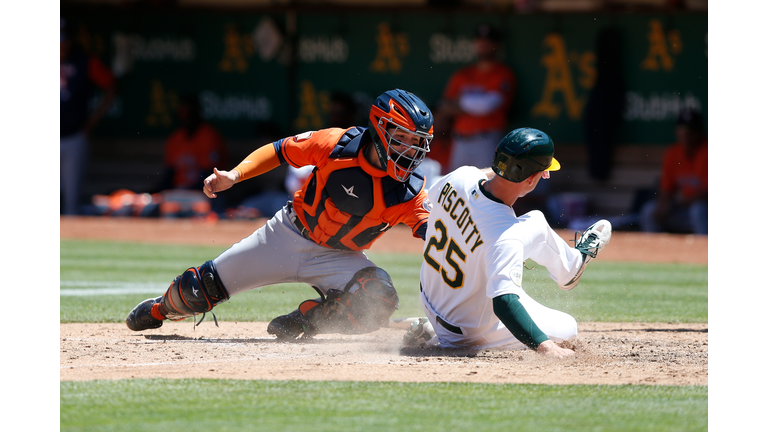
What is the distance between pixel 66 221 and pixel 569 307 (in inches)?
339

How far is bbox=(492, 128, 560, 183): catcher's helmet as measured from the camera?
406cm

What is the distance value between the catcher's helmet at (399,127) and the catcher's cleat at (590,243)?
0.90m

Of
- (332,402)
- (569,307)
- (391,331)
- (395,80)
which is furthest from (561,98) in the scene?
(332,402)

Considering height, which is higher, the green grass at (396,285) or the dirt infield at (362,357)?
the green grass at (396,285)

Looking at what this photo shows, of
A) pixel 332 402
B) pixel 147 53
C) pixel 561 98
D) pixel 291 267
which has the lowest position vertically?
pixel 332 402

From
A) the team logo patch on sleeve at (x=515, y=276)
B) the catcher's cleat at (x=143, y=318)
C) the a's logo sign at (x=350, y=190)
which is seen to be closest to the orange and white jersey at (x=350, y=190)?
the a's logo sign at (x=350, y=190)

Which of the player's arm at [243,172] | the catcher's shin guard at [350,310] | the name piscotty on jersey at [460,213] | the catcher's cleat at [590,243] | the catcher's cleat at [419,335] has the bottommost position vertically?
the catcher's cleat at [419,335]

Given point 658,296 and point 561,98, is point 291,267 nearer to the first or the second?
point 658,296

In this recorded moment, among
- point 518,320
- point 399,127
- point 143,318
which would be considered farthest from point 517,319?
point 143,318

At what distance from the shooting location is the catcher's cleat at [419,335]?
486 cm

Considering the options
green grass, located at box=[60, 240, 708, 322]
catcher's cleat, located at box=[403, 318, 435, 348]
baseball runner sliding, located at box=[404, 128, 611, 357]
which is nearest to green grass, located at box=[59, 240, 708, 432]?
baseball runner sliding, located at box=[404, 128, 611, 357]

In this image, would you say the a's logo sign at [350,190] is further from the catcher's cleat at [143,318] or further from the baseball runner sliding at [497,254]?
the catcher's cleat at [143,318]

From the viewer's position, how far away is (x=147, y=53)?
1504 centimetres

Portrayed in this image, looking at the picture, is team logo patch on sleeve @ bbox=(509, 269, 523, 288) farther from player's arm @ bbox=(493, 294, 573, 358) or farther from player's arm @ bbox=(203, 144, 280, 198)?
player's arm @ bbox=(203, 144, 280, 198)
